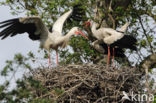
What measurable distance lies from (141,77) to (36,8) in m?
4.58

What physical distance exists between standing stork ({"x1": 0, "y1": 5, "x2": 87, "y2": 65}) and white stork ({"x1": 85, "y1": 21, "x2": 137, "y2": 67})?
0.58 meters

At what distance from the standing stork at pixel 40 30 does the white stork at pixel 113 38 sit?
1.90 ft

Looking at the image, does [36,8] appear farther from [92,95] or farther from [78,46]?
[92,95]

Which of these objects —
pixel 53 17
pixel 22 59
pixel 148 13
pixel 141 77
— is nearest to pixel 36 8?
pixel 53 17

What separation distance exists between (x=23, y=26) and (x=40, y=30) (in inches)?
24.9

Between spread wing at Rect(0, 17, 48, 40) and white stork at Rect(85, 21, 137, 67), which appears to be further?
white stork at Rect(85, 21, 137, 67)

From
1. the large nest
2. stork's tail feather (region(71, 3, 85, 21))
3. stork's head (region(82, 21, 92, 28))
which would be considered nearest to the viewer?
the large nest

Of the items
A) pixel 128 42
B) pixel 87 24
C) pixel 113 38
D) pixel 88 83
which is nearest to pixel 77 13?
pixel 87 24

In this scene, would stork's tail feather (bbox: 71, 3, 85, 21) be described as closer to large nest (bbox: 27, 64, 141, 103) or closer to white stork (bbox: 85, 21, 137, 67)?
white stork (bbox: 85, 21, 137, 67)

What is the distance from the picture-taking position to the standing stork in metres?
11.2

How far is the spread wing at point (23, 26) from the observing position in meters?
11.1

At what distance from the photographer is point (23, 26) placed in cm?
1148

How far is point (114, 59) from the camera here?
43.6 ft

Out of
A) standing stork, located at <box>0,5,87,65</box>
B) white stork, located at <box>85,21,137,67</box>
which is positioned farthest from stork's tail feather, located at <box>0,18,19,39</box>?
white stork, located at <box>85,21,137,67</box>
